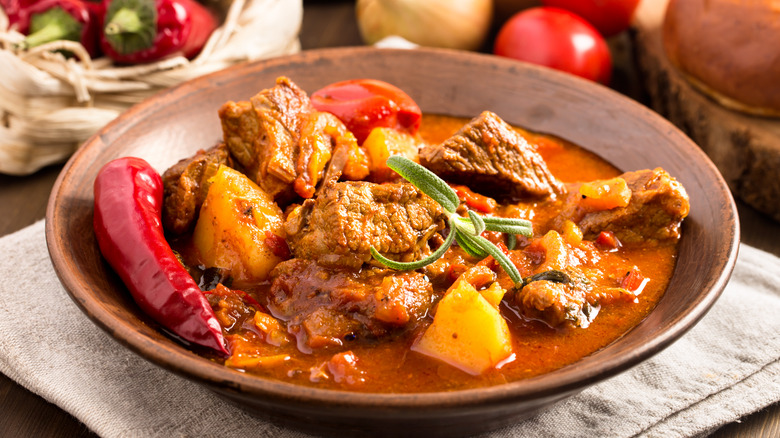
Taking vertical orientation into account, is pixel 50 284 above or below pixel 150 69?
below

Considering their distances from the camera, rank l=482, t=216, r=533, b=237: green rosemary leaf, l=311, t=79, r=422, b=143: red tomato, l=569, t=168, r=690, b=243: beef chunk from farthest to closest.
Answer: l=311, t=79, r=422, b=143: red tomato → l=569, t=168, r=690, b=243: beef chunk → l=482, t=216, r=533, b=237: green rosemary leaf

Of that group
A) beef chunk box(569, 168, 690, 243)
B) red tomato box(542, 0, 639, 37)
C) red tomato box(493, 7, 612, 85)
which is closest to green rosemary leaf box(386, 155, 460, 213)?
beef chunk box(569, 168, 690, 243)

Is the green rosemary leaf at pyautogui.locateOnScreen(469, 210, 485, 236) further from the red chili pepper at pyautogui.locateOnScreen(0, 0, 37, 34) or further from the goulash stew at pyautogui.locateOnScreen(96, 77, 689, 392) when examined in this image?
the red chili pepper at pyautogui.locateOnScreen(0, 0, 37, 34)

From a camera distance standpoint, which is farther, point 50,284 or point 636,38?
point 636,38

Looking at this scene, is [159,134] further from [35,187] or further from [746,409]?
[746,409]

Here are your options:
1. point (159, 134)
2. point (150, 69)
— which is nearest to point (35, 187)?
point (150, 69)
